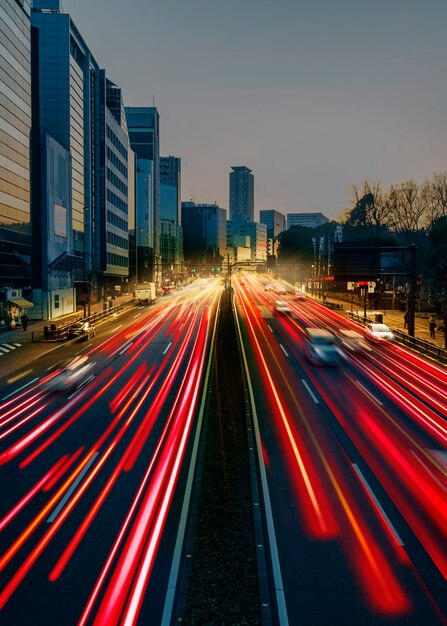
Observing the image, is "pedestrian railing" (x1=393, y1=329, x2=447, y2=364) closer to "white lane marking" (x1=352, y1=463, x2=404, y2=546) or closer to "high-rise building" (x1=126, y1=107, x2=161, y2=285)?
"white lane marking" (x1=352, y1=463, x2=404, y2=546)

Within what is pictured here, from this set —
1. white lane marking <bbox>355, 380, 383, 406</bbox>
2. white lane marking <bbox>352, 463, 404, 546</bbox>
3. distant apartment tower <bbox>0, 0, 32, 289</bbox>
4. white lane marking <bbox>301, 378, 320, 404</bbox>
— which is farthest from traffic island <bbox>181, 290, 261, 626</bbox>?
distant apartment tower <bbox>0, 0, 32, 289</bbox>

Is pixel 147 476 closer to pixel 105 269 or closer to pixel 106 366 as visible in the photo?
pixel 106 366

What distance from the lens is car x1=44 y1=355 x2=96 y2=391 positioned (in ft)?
85.1

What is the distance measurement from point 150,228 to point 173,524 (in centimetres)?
14585

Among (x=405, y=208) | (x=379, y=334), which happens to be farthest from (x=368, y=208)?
(x=379, y=334)

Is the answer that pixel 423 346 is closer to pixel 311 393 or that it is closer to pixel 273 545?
pixel 311 393

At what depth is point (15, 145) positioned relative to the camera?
54719 millimetres

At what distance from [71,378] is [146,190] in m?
128

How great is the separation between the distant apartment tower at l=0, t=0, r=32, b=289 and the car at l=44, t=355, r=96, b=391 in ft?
90.0

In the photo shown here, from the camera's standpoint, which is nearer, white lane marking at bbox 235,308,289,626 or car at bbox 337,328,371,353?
white lane marking at bbox 235,308,289,626

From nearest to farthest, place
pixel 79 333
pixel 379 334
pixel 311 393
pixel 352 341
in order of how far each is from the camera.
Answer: pixel 311 393 → pixel 379 334 → pixel 352 341 → pixel 79 333

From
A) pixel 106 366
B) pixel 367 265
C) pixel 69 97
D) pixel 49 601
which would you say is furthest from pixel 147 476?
pixel 69 97

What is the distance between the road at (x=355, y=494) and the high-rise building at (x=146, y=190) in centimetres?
11394

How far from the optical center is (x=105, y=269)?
94.2 m
